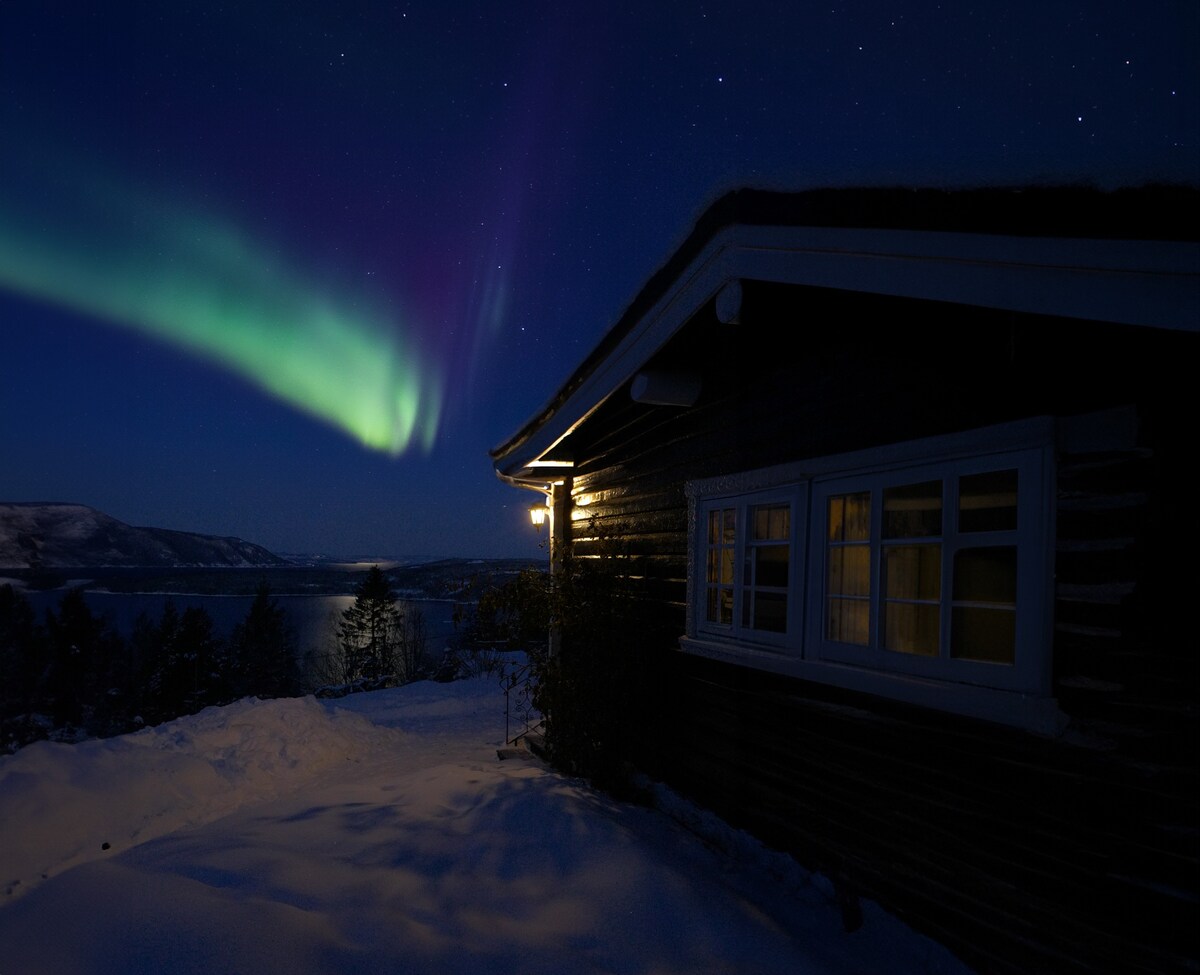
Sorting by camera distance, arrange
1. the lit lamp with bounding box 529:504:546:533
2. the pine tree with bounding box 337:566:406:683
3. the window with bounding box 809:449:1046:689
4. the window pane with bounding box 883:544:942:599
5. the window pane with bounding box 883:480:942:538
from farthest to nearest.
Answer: the pine tree with bounding box 337:566:406:683 < the lit lamp with bounding box 529:504:546:533 < the window pane with bounding box 883:544:942:599 < the window pane with bounding box 883:480:942:538 < the window with bounding box 809:449:1046:689

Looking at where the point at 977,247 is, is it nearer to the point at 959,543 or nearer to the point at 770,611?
the point at 959,543

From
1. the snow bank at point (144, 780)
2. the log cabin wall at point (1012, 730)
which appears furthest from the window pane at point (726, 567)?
the snow bank at point (144, 780)

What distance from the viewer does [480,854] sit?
413 centimetres

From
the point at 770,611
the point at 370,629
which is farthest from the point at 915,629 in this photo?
the point at 370,629

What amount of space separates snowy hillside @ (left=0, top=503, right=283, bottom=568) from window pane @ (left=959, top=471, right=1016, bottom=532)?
→ 192 m

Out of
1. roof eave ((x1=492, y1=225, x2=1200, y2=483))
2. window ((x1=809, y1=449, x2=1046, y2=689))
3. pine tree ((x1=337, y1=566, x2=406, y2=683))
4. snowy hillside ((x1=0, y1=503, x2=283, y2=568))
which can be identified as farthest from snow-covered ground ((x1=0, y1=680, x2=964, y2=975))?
snowy hillside ((x1=0, y1=503, x2=283, y2=568))

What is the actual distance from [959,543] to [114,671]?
67.9m

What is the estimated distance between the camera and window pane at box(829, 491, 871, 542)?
4184mm

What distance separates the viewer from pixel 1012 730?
2.92 m

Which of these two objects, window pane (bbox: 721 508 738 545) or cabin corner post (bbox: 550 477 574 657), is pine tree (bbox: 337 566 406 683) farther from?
window pane (bbox: 721 508 738 545)

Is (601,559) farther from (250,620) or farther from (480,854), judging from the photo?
(250,620)

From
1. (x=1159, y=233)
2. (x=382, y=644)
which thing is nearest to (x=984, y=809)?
(x=1159, y=233)

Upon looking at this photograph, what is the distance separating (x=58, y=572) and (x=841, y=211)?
202165 millimetres

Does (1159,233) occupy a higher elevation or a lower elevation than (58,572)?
higher
